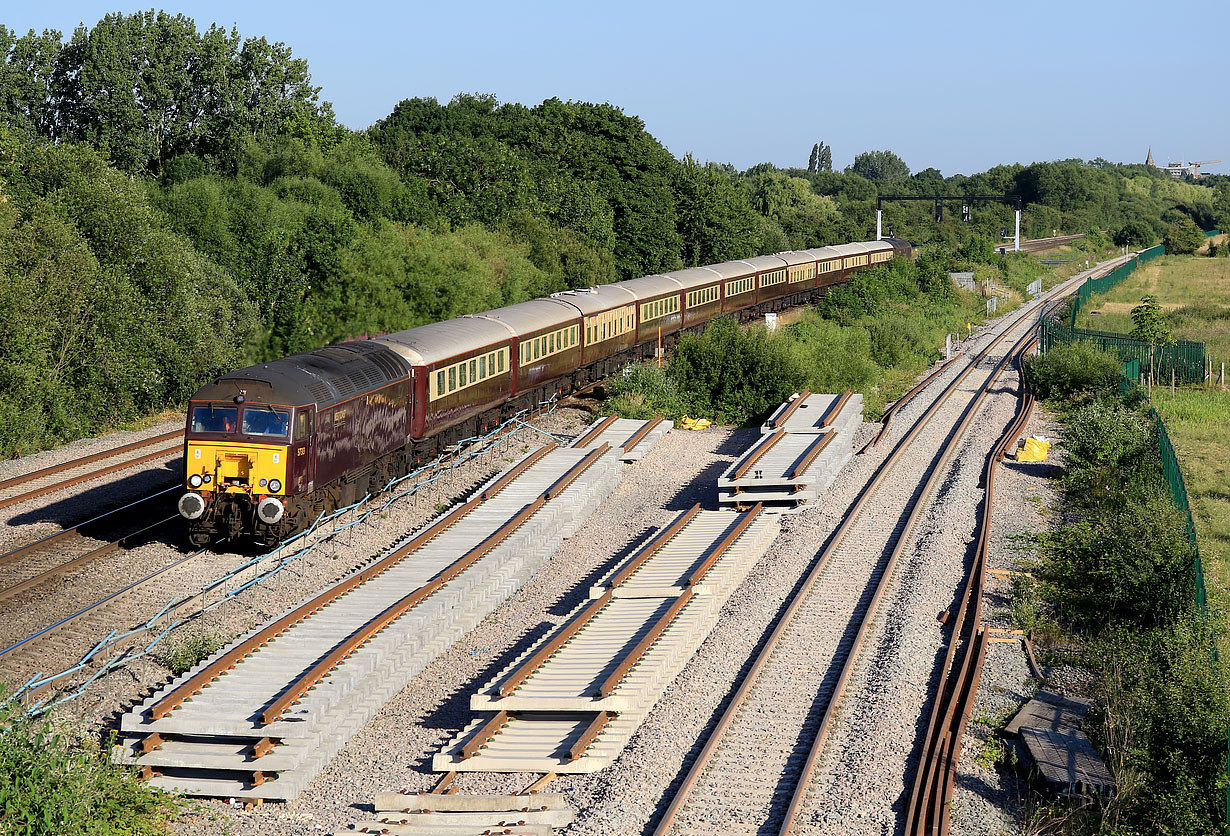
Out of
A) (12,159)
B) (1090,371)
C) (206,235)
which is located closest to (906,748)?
(1090,371)

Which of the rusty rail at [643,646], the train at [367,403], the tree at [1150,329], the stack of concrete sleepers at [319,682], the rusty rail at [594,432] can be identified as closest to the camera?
the stack of concrete sleepers at [319,682]

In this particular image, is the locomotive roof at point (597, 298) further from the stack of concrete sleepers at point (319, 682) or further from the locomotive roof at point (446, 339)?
the stack of concrete sleepers at point (319, 682)

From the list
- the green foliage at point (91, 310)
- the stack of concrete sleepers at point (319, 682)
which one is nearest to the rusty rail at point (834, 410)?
the stack of concrete sleepers at point (319, 682)

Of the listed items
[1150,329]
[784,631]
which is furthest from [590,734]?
[1150,329]

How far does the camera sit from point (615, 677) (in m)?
13.5

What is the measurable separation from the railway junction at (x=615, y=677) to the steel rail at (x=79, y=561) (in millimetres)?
124

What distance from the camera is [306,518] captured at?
1966 centimetres

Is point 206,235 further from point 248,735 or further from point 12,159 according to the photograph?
point 248,735

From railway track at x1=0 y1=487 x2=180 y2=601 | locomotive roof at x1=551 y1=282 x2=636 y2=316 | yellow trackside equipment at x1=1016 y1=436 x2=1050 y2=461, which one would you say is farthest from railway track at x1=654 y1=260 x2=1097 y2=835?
locomotive roof at x1=551 y1=282 x2=636 y2=316

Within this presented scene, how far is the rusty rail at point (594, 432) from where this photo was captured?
90.9 feet

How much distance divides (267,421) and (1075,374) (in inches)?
1074

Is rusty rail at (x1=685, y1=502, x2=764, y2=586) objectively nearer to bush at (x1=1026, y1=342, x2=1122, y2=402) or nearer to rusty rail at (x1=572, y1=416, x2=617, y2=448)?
rusty rail at (x1=572, y1=416, x2=617, y2=448)

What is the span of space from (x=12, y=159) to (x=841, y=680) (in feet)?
102

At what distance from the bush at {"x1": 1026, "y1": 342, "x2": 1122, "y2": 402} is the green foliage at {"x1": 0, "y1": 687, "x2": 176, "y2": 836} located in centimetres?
3116
